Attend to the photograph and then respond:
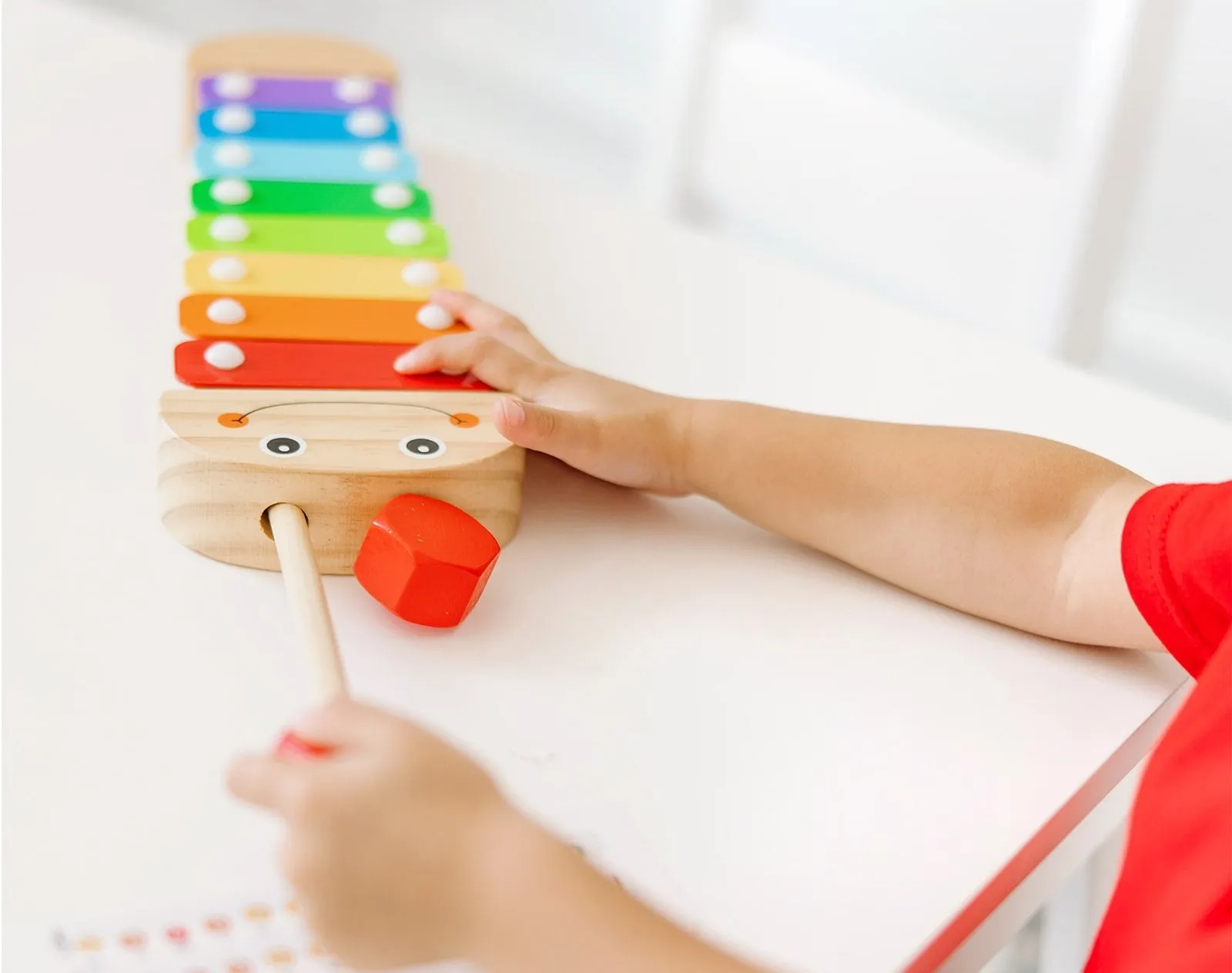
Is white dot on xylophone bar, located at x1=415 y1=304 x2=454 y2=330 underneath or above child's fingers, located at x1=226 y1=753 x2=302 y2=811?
above

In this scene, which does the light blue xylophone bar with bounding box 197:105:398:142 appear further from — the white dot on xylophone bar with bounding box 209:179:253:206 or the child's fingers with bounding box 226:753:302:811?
the child's fingers with bounding box 226:753:302:811

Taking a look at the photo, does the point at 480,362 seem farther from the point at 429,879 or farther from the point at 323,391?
the point at 429,879

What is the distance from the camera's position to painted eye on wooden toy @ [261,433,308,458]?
0.58 m

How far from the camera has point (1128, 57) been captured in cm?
127

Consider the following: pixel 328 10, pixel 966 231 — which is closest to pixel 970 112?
pixel 966 231

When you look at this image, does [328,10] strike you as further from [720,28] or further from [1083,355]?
[1083,355]

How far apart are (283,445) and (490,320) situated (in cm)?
14

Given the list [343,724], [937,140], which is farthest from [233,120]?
[937,140]

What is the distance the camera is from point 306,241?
718mm

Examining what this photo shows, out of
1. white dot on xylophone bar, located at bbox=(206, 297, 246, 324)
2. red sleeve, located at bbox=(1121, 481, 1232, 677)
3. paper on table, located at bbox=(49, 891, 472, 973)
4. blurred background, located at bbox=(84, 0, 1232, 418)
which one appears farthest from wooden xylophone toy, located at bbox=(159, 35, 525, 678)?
blurred background, located at bbox=(84, 0, 1232, 418)

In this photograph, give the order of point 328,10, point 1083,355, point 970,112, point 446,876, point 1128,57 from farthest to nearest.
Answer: point 328,10, point 970,112, point 1083,355, point 1128,57, point 446,876

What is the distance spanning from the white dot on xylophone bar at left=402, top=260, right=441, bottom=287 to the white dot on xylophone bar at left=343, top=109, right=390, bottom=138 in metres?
0.14

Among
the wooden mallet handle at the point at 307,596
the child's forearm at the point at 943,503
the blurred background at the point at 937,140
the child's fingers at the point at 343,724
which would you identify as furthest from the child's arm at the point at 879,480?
the blurred background at the point at 937,140

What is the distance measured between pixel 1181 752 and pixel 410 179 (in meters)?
0.48
